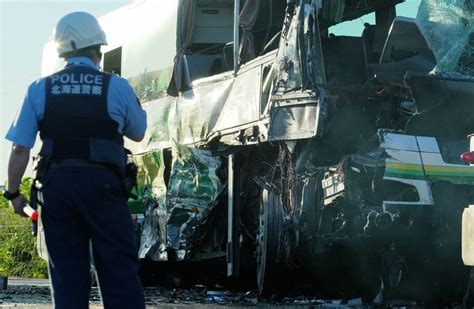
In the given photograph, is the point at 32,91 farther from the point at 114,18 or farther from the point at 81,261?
the point at 114,18

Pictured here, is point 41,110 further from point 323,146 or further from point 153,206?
point 153,206

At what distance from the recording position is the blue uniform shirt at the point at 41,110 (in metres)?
5.19

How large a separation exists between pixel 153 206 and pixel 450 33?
4191 millimetres

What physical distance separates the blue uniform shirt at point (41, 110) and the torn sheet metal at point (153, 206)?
615 centimetres

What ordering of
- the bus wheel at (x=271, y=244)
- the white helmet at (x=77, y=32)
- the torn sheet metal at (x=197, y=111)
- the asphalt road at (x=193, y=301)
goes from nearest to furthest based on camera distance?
1. the white helmet at (x=77, y=32)
2. the asphalt road at (x=193, y=301)
3. the bus wheel at (x=271, y=244)
4. the torn sheet metal at (x=197, y=111)

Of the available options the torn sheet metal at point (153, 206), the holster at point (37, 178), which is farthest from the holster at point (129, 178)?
the torn sheet metal at point (153, 206)

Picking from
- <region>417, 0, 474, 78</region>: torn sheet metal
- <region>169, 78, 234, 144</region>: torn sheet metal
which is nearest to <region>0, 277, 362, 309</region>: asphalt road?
<region>169, 78, 234, 144</region>: torn sheet metal

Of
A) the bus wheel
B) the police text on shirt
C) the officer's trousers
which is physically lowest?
the bus wheel

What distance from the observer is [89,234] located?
17.0ft

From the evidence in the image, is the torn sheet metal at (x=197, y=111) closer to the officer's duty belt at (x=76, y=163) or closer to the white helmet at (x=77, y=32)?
the white helmet at (x=77, y=32)

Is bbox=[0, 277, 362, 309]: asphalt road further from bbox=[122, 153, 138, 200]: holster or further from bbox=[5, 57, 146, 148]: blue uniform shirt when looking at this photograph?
bbox=[5, 57, 146, 148]: blue uniform shirt

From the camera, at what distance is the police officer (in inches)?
200

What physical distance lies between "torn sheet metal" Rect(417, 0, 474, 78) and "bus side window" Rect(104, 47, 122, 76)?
493 centimetres

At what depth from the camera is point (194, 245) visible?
36.4 ft
